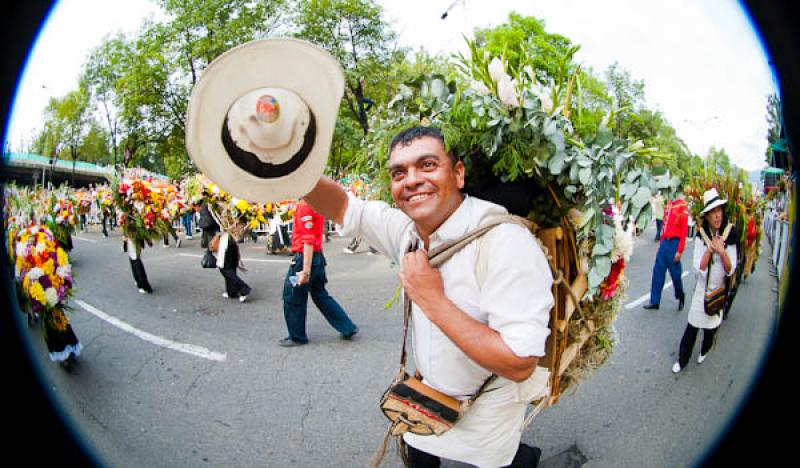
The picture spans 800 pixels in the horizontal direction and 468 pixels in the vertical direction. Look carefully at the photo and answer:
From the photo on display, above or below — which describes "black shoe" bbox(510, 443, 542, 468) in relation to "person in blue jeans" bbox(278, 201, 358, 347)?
below

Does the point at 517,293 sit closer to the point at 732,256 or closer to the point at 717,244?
the point at 717,244

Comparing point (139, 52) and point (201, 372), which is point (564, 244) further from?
point (139, 52)

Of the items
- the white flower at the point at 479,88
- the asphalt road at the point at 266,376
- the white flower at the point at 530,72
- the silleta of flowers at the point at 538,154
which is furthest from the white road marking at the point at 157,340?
the white flower at the point at 530,72

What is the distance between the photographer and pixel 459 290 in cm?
116

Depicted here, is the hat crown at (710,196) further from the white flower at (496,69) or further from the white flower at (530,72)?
the white flower at (496,69)

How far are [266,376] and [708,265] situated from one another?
1800 millimetres

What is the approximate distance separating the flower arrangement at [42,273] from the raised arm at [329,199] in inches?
31.3

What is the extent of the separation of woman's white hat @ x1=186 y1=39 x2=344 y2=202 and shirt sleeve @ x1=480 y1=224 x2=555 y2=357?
56 centimetres

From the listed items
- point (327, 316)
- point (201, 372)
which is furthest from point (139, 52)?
point (327, 316)

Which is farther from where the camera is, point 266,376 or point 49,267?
point 266,376

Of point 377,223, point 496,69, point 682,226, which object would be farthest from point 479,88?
point 682,226

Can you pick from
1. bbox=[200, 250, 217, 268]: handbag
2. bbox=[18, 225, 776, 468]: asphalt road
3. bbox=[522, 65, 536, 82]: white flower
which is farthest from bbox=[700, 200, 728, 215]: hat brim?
bbox=[200, 250, 217, 268]: handbag

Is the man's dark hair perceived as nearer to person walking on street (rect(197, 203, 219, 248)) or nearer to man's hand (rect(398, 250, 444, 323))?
man's hand (rect(398, 250, 444, 323))

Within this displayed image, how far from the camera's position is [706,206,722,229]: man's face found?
51.0 inches
